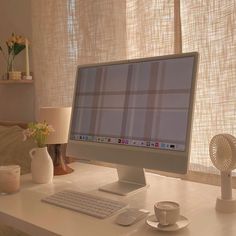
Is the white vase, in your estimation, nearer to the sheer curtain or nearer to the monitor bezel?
the monitor bezel

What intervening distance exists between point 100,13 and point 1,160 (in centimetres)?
102

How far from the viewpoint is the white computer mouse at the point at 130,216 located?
0.94 meters

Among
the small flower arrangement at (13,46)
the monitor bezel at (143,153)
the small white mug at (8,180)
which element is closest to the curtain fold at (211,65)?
the monitor bezel at (143,153)

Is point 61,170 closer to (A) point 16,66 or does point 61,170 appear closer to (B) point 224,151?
(B) point 224,151

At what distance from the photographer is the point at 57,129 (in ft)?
5.15

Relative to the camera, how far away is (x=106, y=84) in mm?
1326

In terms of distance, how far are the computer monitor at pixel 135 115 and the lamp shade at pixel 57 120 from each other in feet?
0.48

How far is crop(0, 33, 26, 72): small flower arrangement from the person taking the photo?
235 cm

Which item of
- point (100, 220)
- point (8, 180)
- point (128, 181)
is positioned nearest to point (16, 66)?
point (8, 180)

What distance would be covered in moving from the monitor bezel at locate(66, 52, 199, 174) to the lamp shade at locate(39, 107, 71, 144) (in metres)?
0.17

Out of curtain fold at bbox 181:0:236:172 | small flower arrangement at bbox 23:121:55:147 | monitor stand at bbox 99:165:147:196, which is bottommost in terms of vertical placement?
monitor stand at bbox 99:165:147:196

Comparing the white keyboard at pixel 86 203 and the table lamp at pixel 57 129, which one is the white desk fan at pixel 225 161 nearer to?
the white keyboard at pixel 86 203

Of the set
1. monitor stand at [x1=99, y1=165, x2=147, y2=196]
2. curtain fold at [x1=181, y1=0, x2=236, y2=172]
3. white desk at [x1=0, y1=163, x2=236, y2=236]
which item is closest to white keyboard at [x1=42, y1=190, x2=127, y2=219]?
white desk at [x1=0, y1=163, x2=236, y2=236]

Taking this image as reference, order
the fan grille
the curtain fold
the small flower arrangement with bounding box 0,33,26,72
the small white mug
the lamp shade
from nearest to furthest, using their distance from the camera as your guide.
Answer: the fan grille < the small white mug < the curtain fold < the lamp shade < the small flower arrangement with bounding box 0,33,26,72
